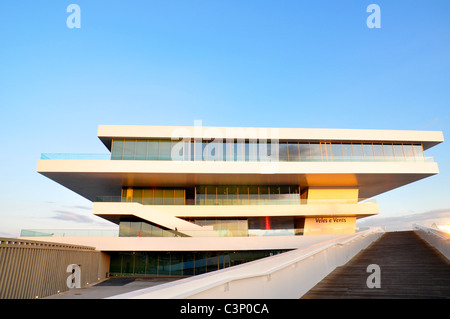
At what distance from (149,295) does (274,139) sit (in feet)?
92.3

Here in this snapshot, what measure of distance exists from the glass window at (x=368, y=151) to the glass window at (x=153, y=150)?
19.4m

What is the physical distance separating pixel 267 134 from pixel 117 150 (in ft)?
45.0

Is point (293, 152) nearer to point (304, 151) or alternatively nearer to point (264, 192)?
point (304, 151)

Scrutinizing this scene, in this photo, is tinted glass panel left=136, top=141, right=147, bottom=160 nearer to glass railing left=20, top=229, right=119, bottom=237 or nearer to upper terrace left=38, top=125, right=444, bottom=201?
upper terrace left=38, top=125, right=444, bottom=201

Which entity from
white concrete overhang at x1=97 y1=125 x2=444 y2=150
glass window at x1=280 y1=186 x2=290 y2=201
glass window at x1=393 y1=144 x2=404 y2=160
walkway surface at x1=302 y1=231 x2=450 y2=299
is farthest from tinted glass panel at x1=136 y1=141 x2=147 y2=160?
glass window at x1=393 y1=144 x2=404 y2=160

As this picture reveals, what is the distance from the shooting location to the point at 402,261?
36.8ft

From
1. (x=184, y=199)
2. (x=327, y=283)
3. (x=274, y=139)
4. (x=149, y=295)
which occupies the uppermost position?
(x=274, y=139)

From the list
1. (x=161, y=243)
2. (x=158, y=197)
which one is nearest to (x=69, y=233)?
(x=161, y=243)

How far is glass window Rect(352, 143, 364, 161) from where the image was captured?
30.9 m

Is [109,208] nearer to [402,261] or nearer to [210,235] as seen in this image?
[210,235]

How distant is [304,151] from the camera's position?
31062mm

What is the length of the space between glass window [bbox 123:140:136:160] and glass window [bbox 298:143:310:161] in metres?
15.4
